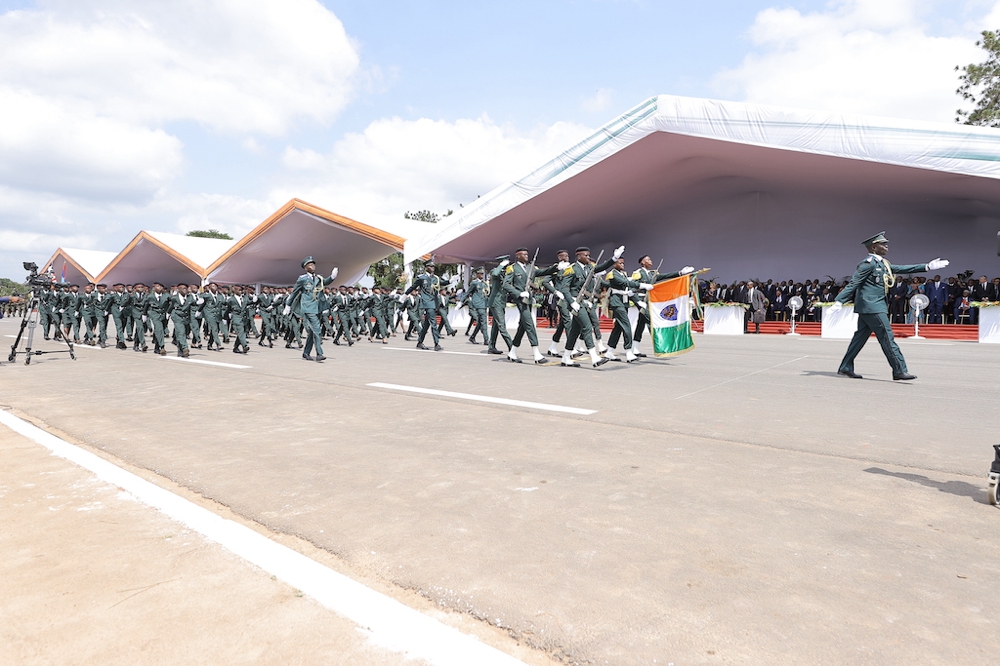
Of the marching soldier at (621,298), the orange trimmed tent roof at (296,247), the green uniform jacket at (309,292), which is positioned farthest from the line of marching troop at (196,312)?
the orange trimmed tent roof at (296,247)

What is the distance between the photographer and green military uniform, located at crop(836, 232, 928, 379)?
840 centimetres

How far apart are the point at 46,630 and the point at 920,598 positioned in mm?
3208

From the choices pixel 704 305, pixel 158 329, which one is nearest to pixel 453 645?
pixel 158 329

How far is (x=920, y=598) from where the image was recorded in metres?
2.37

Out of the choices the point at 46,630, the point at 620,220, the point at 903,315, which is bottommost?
the point at 46,630

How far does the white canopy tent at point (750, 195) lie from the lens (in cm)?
1775

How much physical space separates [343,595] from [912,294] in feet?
75.5

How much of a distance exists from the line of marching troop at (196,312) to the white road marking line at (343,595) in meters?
10.1

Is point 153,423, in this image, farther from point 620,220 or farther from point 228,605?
point 620,220

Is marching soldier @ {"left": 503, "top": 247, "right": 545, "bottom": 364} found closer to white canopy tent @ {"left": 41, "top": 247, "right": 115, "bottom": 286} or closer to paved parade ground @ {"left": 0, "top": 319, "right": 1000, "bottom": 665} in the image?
paved parade ground @ {"left": 0, "top": 319, "right": 1000, "bottom": 665}

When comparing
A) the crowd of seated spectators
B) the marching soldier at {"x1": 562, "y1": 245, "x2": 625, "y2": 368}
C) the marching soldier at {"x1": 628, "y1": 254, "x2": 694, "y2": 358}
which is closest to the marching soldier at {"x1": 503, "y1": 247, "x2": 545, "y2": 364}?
the marching soldier at {"x1": 562, "y1": 245, "x2": 625, "y2": 368}

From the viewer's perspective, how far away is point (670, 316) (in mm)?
10961

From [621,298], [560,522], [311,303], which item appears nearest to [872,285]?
[621,298]

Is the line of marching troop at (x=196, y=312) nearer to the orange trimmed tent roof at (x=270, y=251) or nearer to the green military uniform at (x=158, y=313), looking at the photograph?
the green military uniform at (x=158, y=313)
